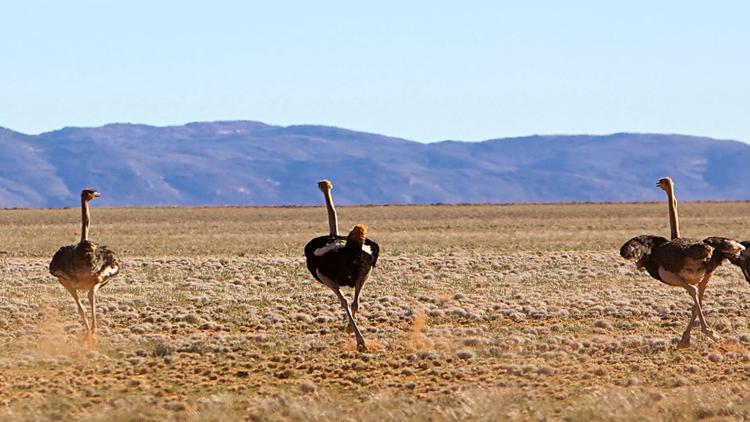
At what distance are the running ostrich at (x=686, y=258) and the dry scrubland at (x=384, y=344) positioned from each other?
2.71 feet

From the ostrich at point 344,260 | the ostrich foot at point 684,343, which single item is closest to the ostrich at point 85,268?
the ostrich at point 344,260

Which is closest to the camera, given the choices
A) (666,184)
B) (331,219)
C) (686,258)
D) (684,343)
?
(686,258)

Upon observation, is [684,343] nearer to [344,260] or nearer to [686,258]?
[686,258]

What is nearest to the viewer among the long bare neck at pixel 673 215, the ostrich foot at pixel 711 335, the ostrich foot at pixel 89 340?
the ostrich foot at pixel 711 335

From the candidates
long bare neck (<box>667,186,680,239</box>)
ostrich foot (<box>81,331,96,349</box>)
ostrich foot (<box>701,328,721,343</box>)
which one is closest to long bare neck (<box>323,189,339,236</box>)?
ostrich foot (<box>81,331,96,349</box>)

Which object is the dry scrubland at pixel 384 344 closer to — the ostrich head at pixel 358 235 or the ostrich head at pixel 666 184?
the ostrich head at pixel 358 235

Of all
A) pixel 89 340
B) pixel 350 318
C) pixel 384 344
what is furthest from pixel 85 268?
pixel 384 344

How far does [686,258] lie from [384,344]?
424 centimetres

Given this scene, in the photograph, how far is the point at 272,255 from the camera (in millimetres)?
41312

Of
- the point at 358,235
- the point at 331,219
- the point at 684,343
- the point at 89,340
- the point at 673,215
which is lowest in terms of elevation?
the point at 89,340

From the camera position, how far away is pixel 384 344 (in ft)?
59.8

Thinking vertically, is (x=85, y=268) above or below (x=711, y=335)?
above

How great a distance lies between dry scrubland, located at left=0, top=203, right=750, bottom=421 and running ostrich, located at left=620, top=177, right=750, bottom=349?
32.5 inches

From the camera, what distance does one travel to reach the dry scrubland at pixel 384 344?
1351 cm
